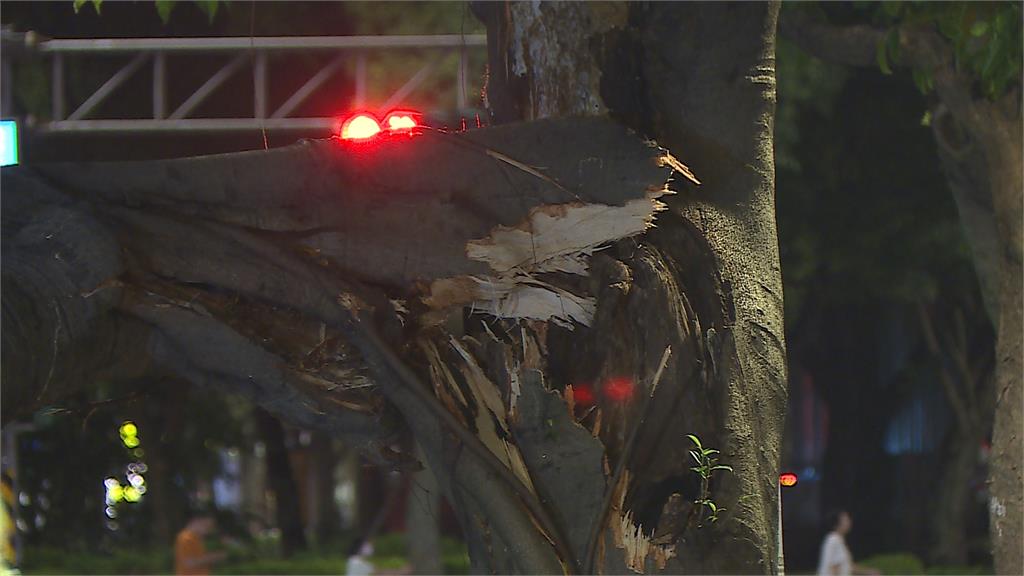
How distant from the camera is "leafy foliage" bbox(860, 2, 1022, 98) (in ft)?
20.5

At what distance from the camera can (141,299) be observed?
286 centimetres

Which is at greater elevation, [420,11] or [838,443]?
[420,11]

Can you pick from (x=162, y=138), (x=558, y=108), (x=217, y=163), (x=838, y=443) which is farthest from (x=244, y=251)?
(x=838, y=443)

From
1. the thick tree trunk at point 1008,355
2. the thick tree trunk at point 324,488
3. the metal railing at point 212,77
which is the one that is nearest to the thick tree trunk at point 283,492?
the thick tree trunk at point 324,488

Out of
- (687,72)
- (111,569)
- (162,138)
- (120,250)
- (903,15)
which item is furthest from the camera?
(111,569)

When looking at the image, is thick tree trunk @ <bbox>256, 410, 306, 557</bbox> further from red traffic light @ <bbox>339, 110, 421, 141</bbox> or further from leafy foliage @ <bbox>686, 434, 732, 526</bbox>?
leafy foliage @ <bbox>686, 434, 732, 526</bbox>

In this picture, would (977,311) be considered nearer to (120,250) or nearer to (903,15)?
(903,15)

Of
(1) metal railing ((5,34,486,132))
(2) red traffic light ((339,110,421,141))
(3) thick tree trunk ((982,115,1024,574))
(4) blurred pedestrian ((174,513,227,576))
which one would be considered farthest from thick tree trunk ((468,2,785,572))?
(4) blurred pedestrian ((174,513,227,576))

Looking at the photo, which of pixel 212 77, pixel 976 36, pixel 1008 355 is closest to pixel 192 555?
pixel 212 77

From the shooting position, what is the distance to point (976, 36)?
22.1 feet

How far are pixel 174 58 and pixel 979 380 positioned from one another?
411 inches

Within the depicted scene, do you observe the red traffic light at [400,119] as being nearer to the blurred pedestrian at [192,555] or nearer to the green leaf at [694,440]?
the green leaf at [694,440]

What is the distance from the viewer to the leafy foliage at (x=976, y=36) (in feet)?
20.5

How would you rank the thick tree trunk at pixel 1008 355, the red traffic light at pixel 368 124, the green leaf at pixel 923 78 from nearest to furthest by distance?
the red traffic light at pixel 368 124 → the thick tree trunk at pixel 1008 355 → the green leaf at pixel 923 78
